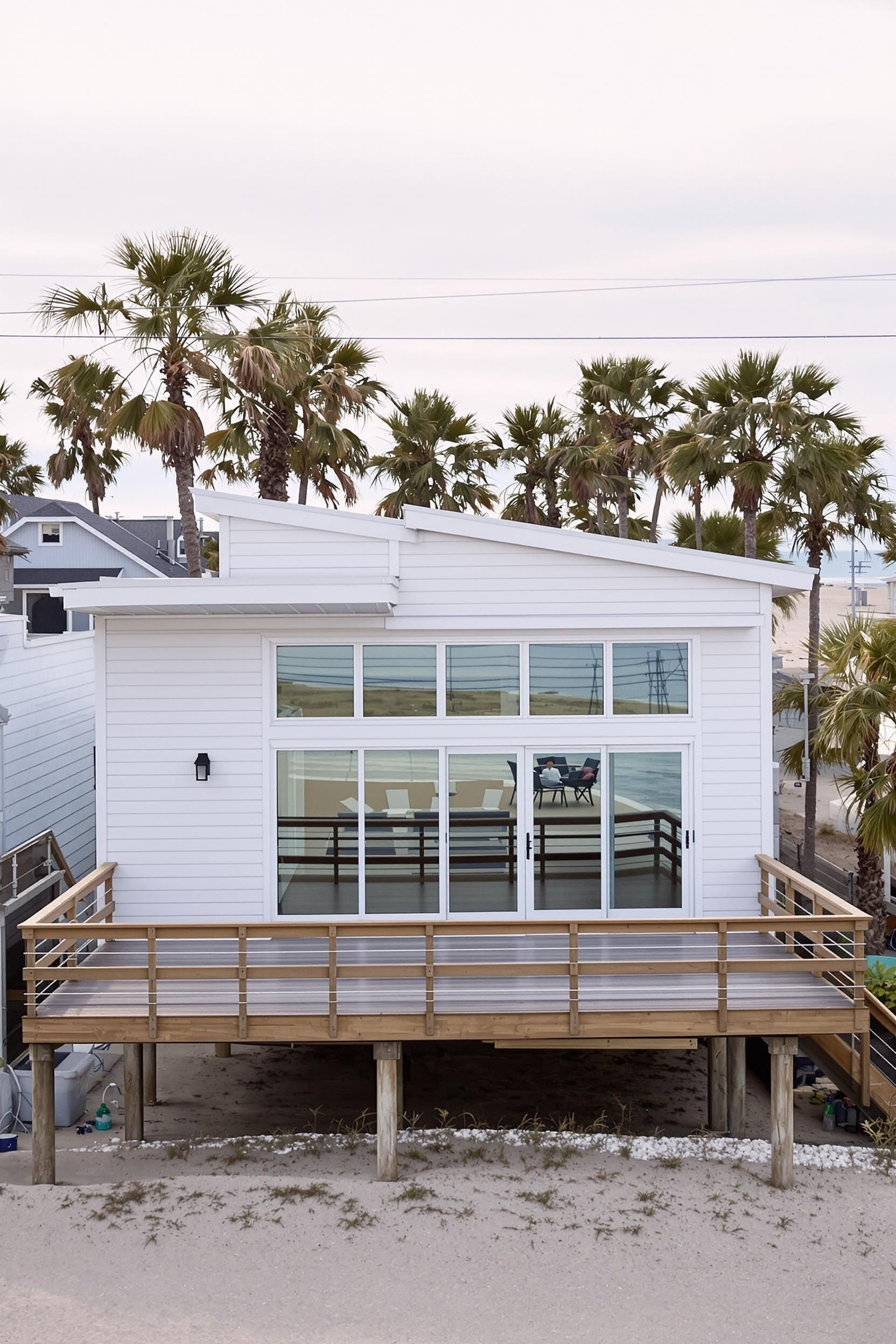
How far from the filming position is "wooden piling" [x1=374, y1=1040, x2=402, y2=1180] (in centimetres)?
824

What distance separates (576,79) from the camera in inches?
476

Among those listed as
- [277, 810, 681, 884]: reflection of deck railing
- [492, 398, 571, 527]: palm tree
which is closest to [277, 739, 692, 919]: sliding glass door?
[277, 810, 681, 884]: reflection of deck railing

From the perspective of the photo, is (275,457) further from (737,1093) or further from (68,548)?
(68,548)

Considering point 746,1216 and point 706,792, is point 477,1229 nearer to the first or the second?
point 746,1216

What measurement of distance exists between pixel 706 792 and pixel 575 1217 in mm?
3629

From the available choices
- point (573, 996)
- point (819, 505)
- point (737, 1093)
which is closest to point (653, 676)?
point (573, 996)

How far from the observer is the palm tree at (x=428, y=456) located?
70.9ft

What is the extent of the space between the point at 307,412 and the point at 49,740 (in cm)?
649

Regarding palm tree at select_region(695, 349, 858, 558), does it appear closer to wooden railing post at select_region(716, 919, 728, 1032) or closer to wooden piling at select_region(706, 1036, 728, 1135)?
wooden piling at select_region(706, 1036, 728, 1135)

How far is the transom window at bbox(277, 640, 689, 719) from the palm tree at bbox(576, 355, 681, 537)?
516 inches

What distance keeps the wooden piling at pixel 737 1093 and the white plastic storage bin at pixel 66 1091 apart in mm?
5614

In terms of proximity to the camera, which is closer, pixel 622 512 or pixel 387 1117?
pixel 387 1117

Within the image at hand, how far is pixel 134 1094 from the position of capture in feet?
30.9

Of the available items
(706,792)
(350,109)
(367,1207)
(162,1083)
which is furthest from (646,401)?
(367,1207)
